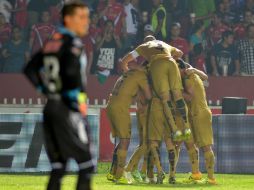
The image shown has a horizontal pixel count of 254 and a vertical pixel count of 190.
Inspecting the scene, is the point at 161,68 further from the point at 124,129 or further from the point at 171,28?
the point at 171,28

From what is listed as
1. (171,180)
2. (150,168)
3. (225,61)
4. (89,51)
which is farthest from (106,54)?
(171,180)

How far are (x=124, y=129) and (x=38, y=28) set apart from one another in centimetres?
937

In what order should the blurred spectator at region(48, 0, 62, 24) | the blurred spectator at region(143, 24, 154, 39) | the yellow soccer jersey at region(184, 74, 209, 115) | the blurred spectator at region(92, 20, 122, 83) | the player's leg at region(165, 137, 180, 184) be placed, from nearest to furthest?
the player's leg at region(165, 137, 180, 184), the yellow soccer jersey at region(184, 74, 209, 115), the blurred spectator at region(92, 20, 122, 83), the blurred spectator at region(143, 24, 154, 39), the blurred spectator at region(48, 0, 62, 24)

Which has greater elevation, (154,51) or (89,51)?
(154,51)

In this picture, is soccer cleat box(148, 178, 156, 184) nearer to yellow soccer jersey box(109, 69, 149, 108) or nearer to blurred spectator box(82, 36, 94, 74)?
yellow soccer jersey box(109, 69, 149, 108)

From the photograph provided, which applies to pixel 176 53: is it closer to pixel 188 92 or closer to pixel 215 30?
pixel 188 92

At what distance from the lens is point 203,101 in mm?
18625

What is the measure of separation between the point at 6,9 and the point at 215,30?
5.19 metres

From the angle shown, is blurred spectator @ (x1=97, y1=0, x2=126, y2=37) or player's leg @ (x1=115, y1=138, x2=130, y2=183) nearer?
player's leg @ (x1=115, y1=138, x2=130, y2=183)

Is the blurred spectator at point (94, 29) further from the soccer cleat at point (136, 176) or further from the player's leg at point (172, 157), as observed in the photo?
the player's leg at point (172, 157)

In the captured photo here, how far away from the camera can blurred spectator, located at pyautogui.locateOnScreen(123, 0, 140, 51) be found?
89.5 ft

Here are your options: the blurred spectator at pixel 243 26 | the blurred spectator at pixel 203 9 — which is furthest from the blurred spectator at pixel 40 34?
the blurred spectator at pixel 243 26

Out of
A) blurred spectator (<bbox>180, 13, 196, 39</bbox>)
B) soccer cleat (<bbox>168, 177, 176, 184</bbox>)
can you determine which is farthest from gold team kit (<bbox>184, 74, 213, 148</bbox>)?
blurred spectator (<bbox>180, 13, 196, 39</bbox>)

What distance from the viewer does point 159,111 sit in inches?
710
